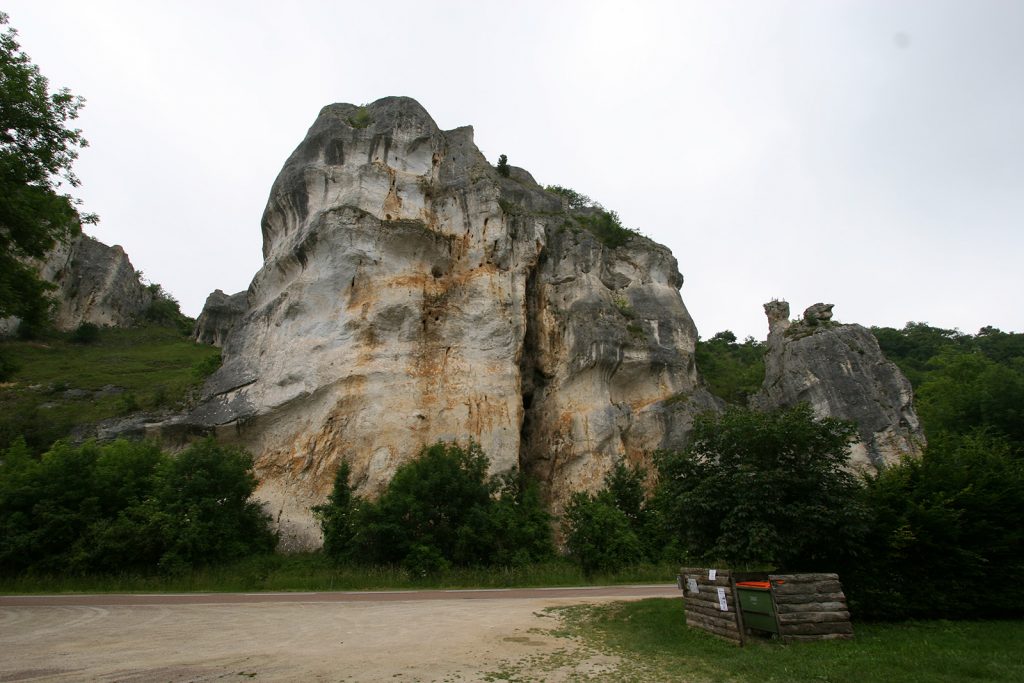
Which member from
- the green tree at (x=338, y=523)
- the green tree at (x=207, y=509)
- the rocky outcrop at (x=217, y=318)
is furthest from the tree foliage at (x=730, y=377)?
the rocky outcrop at (x=217, y=318)

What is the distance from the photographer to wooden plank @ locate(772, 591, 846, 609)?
303 inches

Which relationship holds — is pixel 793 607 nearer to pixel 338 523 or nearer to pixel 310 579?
pixel 310 579

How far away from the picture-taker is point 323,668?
6199 mm

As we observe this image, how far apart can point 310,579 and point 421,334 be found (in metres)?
11.7

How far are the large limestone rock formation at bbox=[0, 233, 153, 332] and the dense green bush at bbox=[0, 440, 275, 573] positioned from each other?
141 feet

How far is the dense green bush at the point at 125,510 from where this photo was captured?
51.0 feet

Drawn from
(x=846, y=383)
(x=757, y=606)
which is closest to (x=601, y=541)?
(x=757, y=606)

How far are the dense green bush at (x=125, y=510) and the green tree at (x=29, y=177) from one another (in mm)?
6972

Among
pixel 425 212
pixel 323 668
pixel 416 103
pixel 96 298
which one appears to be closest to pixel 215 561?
pixel 323 668

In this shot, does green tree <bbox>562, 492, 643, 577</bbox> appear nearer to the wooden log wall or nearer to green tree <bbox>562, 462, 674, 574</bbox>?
green tree <bbox>562, 462, 674, 574</bbox>

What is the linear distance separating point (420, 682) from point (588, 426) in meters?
19.9

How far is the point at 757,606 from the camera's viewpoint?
7.71m

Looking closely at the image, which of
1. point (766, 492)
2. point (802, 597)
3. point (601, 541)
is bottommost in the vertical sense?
point (802, 597)

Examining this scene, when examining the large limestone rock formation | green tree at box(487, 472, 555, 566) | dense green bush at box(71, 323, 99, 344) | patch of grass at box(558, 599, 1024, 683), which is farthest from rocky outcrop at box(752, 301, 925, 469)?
the large limestone rock formation
